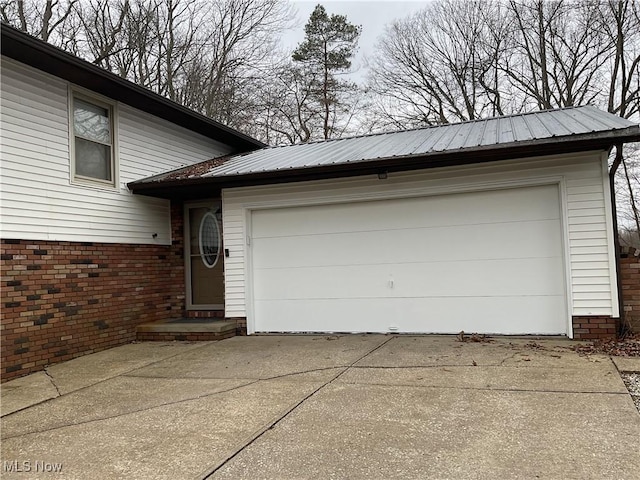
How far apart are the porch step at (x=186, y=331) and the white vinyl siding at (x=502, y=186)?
34cm

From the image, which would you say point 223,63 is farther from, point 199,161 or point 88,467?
point 88,467

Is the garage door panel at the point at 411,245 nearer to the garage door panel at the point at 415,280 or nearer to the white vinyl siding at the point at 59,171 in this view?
the garage door panel at the point at 415,280

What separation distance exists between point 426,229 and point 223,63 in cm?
1332

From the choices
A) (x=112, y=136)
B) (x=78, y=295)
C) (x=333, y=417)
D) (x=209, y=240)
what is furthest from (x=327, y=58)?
(x=333, y=417)

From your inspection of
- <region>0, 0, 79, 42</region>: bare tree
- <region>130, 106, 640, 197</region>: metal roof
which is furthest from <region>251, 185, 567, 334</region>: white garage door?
<region>0, 0, 79, 42</region>: bare tree

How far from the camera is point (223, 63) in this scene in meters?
17.5

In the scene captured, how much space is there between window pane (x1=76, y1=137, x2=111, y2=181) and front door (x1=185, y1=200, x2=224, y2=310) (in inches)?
67.5

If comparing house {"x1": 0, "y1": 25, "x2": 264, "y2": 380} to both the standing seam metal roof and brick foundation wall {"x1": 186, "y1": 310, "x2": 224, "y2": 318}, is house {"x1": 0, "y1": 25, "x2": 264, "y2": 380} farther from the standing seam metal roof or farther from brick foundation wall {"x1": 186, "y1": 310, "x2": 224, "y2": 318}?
the standing seam metal roof

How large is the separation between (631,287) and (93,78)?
24.9 feet

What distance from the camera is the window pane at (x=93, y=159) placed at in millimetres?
6711

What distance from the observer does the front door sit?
838 cm

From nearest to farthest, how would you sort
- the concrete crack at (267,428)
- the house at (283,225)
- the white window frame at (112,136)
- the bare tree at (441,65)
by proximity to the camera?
the concrete crack at (267,428) < the house at (283,225) < the white window frame at (112,136) < the bare tree at (441,65)

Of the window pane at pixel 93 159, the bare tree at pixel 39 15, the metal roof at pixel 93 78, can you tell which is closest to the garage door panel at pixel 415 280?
the window pane at pixel 93 159

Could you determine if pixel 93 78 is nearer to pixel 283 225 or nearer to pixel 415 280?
pixel 283 225
